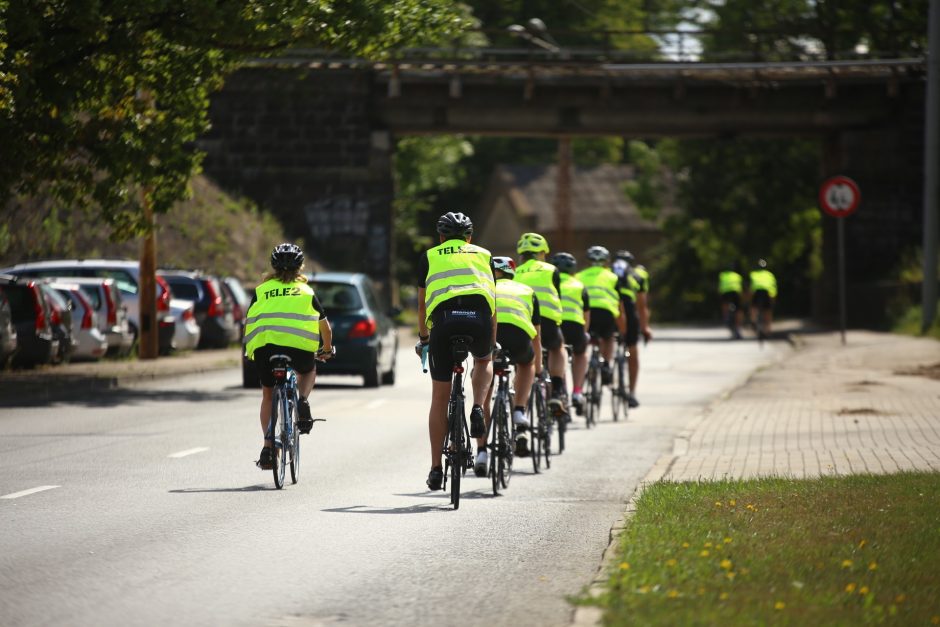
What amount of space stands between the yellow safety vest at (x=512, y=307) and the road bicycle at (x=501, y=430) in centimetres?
24

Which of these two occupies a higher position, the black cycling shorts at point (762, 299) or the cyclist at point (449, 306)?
the cyclist at point (449, 306)

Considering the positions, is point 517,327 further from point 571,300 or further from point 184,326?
point 184,326

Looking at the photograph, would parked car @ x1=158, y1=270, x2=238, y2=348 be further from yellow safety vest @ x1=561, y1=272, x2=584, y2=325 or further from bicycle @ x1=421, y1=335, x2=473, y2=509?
bicycle @ x1=421, y1=335, x2=473, y2=509

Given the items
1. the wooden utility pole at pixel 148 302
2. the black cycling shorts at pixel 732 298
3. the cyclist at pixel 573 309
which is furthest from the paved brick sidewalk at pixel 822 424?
the black cycling shorts at pixel 732 298

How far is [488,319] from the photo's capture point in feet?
38.9

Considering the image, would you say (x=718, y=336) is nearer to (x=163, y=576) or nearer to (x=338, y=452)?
(x=338, y=452)

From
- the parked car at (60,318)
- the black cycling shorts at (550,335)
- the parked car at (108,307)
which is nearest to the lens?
the black cycling shorts at (550,335)

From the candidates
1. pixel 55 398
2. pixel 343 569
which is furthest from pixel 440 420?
pixel 55 398

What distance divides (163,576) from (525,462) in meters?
7.06

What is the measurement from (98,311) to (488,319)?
59.3 feet

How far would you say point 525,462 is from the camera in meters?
15.5

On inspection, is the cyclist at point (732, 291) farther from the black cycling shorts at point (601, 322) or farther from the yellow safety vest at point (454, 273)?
the yellow safety vest at point (454, 273)

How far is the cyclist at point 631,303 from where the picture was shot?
2080 centimetres

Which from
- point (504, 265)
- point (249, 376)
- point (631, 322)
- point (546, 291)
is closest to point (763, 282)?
point (249, 376)
